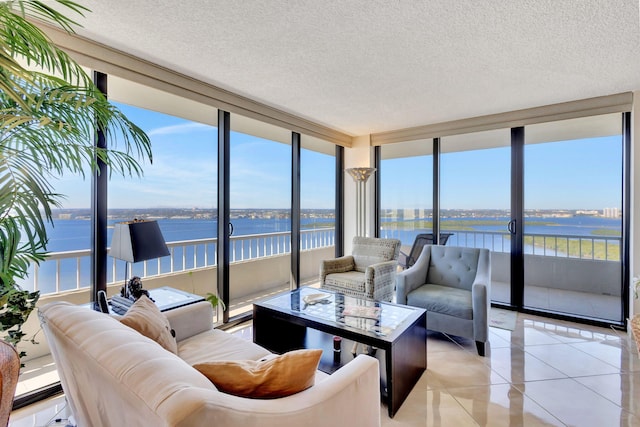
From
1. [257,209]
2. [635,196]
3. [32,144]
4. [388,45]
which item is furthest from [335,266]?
[635,196]

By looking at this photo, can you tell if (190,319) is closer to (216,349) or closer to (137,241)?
(216,349)

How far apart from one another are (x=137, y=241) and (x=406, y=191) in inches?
146

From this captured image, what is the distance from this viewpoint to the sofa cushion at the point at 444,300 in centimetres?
262

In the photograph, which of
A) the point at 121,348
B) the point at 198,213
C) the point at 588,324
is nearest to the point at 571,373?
the point at 588,324

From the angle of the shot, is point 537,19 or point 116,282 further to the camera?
point 116,282

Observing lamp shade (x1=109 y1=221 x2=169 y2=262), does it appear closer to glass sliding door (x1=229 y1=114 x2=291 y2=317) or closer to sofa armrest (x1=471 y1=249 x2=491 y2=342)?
glass sliding door (x1=229 y1=114 x2=291 y2=317)

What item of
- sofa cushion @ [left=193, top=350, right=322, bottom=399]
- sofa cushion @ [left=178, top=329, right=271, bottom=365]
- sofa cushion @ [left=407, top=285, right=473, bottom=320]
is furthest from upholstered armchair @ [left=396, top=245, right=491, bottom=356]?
sofa cushion @ [left=193, top=350, right=322, bottom=399]

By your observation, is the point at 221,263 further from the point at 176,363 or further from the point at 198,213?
the point at 176,363

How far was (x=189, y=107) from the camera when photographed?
9.93ft

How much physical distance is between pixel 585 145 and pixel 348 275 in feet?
10.1

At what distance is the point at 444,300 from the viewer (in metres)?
2.73

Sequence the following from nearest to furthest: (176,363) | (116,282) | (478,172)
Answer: (176,363)
(116,282)
(478,172)

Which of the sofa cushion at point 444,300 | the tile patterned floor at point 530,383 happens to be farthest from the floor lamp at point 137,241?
the sofa cushion at point 444,300

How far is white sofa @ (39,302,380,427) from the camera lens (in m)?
0.70
